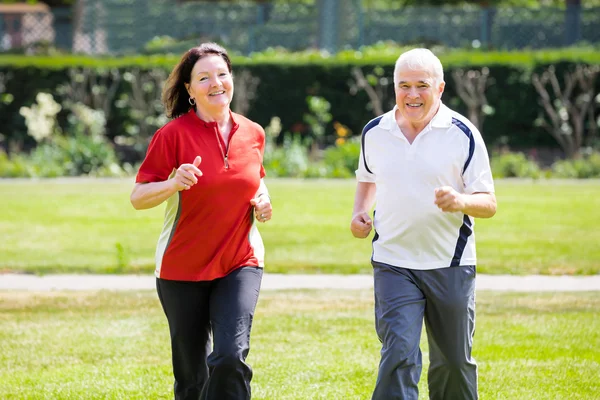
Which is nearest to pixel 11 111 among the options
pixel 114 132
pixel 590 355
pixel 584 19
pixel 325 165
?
pixel 114 132

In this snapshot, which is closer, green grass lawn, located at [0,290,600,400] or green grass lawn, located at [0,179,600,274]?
green grass lawn, located at [0,290,600,400]

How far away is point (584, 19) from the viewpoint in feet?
84.1

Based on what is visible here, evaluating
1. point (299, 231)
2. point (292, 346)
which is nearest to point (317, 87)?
point (299, 231)

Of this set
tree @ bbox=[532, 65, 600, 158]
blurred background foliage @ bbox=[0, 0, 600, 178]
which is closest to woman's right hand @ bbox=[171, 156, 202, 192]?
blurred background foliage @ bbox=[0, 0, 600, 178]

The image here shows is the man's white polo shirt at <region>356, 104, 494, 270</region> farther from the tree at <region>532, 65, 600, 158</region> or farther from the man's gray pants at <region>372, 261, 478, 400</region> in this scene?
the tree at <region>532, 65, 600, 158</region>

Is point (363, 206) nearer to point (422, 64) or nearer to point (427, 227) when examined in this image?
point (427, 227)

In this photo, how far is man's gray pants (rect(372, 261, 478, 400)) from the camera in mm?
4137

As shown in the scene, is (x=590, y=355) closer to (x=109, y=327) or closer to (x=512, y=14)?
(x=109, y=327)

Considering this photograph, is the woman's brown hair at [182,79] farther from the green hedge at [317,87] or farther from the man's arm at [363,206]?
the green hedge at [317,87]

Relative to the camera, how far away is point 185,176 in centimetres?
423

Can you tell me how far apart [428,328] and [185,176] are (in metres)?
1.18

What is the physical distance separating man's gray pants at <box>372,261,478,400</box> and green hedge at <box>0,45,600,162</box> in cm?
1477

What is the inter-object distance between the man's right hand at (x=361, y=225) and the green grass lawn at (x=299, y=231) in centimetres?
491

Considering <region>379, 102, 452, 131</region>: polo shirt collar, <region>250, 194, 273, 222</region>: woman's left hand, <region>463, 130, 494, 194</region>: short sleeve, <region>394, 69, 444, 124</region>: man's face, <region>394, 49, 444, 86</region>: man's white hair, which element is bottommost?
<region>250, 194, 273, 222</region>: woman's left hand
